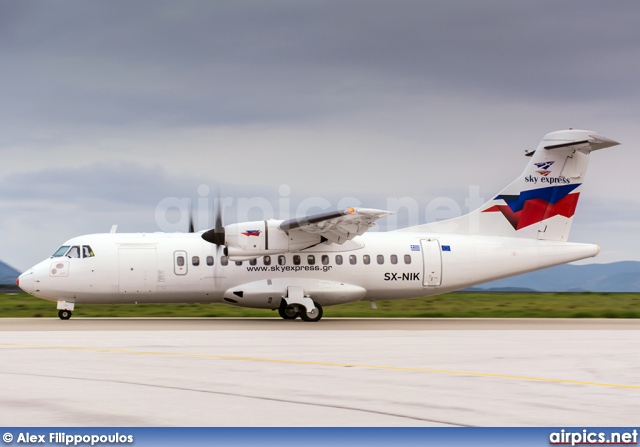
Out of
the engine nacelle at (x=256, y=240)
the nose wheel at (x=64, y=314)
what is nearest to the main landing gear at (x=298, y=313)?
the engine nacelle at (x=256, y=240)

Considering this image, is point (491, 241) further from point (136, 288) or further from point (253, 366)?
point (253, 366)

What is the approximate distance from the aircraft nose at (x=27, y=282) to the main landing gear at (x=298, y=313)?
901cm

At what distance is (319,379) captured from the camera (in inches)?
471

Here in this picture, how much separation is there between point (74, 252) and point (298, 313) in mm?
8420

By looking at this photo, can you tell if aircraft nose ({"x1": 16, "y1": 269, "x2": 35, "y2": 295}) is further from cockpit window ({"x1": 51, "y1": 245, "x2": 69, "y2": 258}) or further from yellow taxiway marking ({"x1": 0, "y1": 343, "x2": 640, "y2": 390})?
yellow taxiway marking ({"x1": 0, "y1": 343, "x2": 640, "y2": 390})

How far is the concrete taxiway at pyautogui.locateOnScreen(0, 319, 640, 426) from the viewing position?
8.83 m

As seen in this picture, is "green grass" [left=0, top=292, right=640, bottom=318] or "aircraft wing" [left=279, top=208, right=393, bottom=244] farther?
"green grass" [left=0, top=292, right=640, bottom=318]

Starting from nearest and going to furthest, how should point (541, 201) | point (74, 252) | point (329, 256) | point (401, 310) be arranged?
point (74, 252) < point (329, 256) < point (541, 201) < point (401, 310)

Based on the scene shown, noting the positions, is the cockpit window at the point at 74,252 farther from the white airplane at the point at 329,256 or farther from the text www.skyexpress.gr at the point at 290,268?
the text www.skyexpress.gr at the point at 290,268

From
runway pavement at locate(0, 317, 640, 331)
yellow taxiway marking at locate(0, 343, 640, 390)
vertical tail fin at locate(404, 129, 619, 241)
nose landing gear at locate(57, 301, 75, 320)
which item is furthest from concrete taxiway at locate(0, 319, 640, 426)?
vertical tail fin at locate(404, 129, 619, 241)

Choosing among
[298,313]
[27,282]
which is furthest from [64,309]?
[298,313]

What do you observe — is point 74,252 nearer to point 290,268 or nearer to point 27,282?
point 27,282

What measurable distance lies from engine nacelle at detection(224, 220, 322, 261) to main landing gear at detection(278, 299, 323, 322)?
230 centimetres

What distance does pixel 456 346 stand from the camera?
18.0 metres
